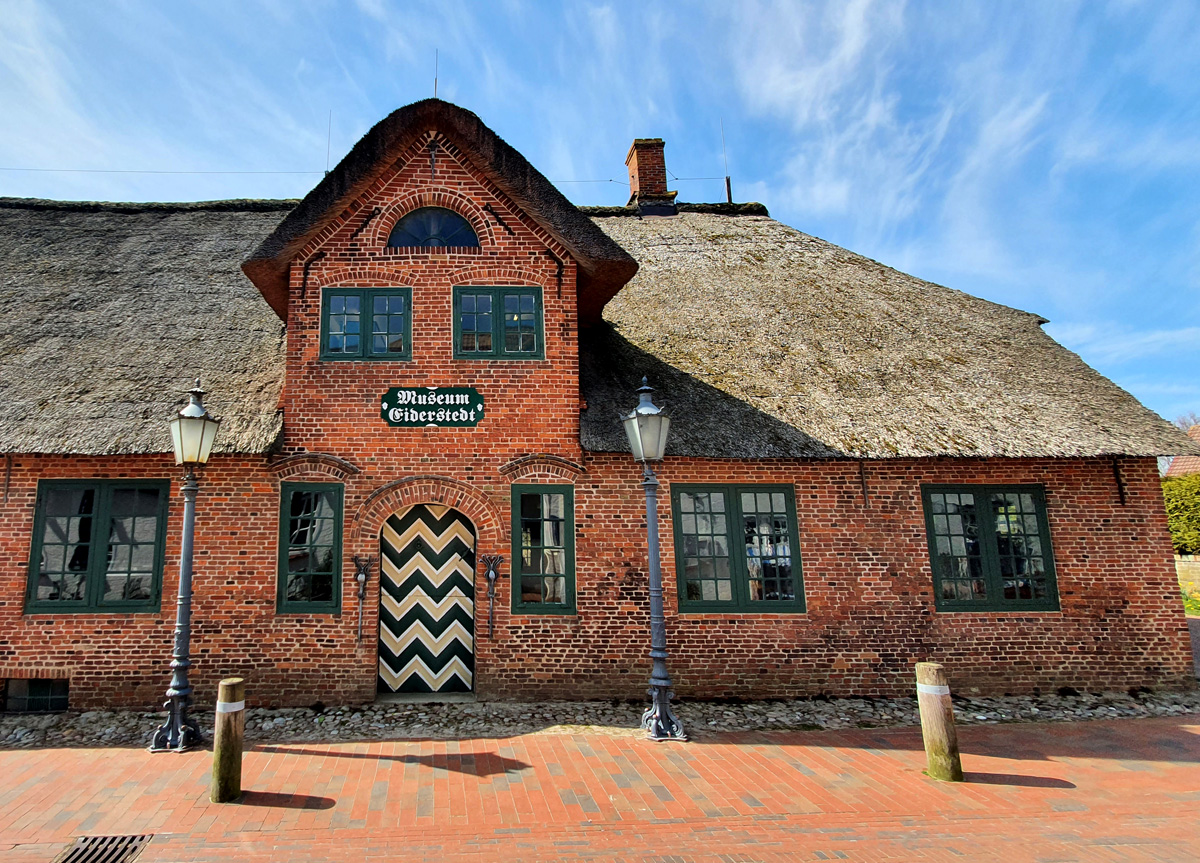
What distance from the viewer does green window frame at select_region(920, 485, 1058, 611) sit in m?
9.41

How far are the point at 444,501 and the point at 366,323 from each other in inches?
104

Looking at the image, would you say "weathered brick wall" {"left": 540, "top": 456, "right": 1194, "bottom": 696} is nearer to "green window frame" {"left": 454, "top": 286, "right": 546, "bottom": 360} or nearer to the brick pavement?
the brick pavement

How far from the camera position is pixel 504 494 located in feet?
28.9

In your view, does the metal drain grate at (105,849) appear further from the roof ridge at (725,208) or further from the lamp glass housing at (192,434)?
the roof ridge at (725,208)

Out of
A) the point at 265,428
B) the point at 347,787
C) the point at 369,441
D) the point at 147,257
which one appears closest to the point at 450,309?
the point at 369,441

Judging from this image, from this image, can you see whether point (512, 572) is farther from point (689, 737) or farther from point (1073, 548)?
point (1073, 548)

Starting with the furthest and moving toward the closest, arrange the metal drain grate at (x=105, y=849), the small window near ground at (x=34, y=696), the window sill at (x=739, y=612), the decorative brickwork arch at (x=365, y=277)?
the decorative brickwork arch at (x=365, y=277) → the window sill at (x=739, y=612) → the small window near ground at (x=34, y=696) → the metal drain grate at (x=105, y=849)

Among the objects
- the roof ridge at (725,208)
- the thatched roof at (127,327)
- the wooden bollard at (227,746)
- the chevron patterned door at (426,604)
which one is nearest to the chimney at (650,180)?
the roof ridge at (725,208)

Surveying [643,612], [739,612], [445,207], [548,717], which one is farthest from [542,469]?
[445,207]

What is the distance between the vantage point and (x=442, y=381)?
9047 mm

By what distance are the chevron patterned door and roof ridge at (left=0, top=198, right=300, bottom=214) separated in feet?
29.6

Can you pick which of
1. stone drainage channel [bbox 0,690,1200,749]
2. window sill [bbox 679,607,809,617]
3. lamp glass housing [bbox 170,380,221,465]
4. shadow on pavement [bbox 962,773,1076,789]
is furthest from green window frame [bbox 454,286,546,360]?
shadow on pavement [bbox 962,773,1076,789]

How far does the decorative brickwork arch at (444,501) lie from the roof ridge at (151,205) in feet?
28.6

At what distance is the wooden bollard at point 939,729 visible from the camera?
20.1 ft
